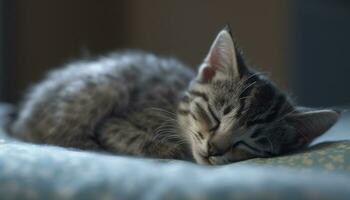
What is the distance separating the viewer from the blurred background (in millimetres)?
4031

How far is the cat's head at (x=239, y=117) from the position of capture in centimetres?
135

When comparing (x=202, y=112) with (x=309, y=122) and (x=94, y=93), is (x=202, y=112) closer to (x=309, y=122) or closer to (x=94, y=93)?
(x=309, y=122)

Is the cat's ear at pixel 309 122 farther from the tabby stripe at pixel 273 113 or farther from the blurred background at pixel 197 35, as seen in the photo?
the blurred background at pixel 197 35

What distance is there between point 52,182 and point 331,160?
705mm

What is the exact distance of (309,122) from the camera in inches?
57.4

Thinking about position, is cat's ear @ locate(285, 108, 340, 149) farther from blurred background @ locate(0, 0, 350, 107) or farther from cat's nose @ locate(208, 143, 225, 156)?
blurred background @ locate(0, 0, 350, 107)

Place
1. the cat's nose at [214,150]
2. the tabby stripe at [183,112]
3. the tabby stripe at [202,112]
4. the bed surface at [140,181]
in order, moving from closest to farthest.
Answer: the bed surface at [140,181]
the cat's nose at [214,150]
the tabby stripe at [202,112]
the tabby stripe at [183,112]

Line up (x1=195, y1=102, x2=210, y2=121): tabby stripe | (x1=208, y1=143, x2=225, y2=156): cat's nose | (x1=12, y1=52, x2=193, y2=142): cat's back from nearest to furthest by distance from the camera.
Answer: (x1=208, y1=143, x2=225, y2=156): cat's nose → (x1=195, y1=102, x2=210, y2=121): tabby stripe → (x1=12, y1=52, x2=193, y2=142): cat's back

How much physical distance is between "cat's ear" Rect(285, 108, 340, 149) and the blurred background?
2444mm

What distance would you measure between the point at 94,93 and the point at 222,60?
53 cm

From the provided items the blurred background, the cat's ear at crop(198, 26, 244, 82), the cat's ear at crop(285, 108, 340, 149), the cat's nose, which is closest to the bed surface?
the cat's nose

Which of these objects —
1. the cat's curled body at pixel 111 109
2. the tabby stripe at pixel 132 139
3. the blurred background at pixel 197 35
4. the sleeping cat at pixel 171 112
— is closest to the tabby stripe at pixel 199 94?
the sleeping cat at pixel 171 112

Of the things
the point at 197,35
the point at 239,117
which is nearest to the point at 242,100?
the point at 239,117

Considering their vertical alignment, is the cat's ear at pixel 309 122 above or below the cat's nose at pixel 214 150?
above
